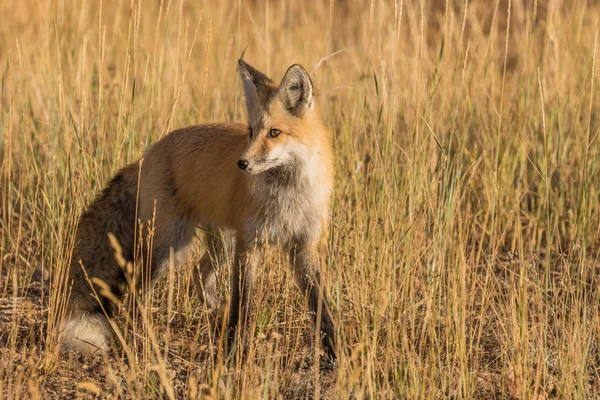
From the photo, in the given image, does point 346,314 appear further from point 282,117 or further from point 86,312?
point 86,312

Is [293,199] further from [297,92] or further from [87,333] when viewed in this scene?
[87,333]

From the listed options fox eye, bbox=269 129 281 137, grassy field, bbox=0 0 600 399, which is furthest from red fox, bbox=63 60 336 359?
grassy field, bbox=0 0 600 399

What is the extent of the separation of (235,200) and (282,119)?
0.62 meters

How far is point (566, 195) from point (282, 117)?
287 cm

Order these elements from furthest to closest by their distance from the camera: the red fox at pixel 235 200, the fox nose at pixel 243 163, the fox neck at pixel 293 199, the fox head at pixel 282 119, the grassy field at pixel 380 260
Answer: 1. the fox neck at pixel 293 199
2. the red fox at pixel 235 200
3. the fox head at pixel 282 119
4. the fox nose at pixel 243 163
5. the grassy field at pixel 380 260

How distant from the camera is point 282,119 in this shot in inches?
166

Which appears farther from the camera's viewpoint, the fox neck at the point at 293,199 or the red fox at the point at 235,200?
the fox neck at the point at 293,199

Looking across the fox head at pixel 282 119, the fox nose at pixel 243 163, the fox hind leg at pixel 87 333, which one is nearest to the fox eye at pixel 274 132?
the fox head at pixel 282 119

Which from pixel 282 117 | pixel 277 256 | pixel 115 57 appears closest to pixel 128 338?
pixel 277 256

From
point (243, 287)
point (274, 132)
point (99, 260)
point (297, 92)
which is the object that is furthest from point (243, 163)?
point (99, 260)

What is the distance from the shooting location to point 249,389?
3404 mm

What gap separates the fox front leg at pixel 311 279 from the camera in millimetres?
4297

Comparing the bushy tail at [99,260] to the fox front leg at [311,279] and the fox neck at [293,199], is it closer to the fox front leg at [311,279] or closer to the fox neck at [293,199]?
the fox neck at [293,199]

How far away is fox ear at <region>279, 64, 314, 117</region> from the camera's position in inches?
164
